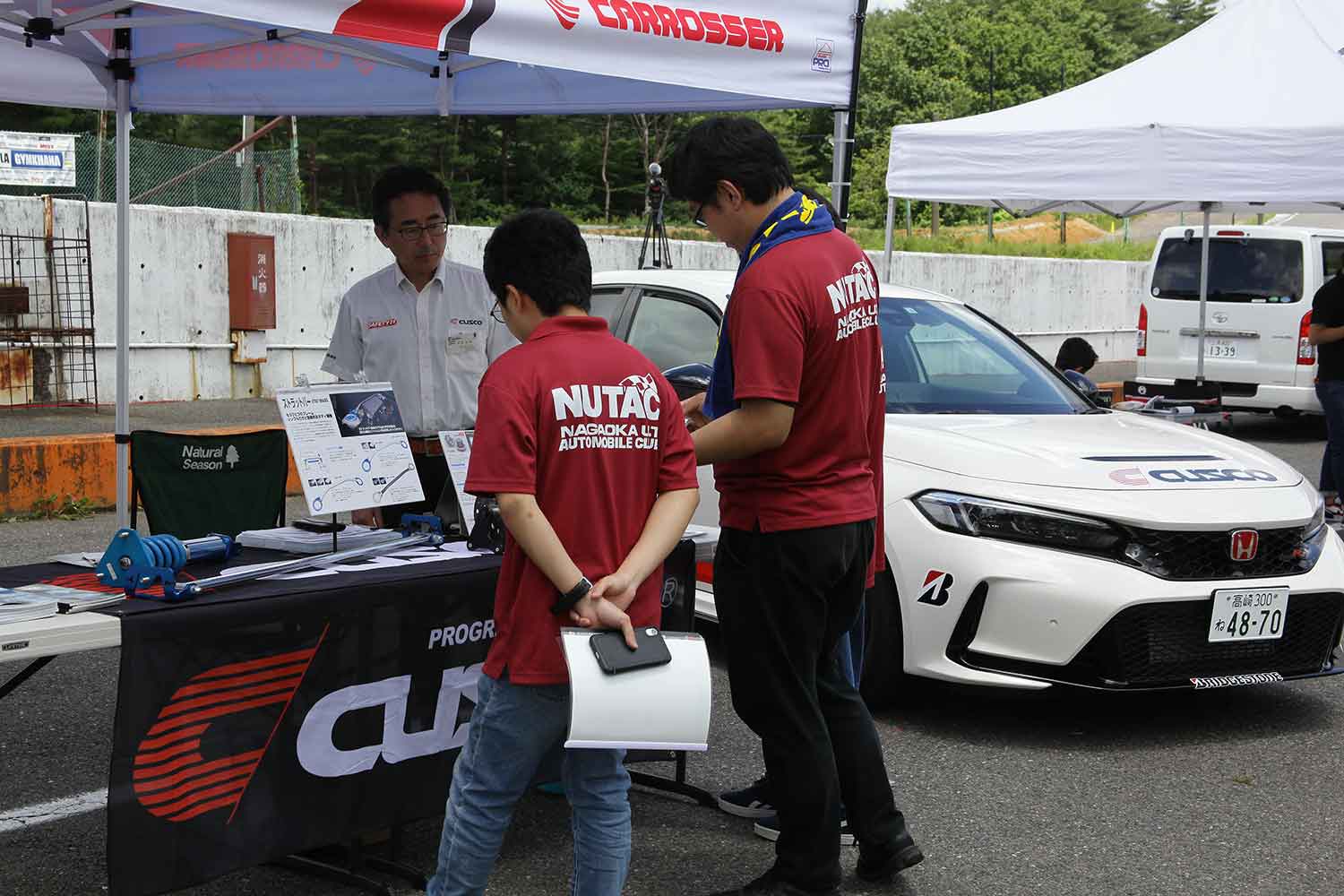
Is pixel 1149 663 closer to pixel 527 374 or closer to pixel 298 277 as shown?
pixel 527 374

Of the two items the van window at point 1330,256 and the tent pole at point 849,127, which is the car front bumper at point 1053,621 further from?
the van window at point 1330,256

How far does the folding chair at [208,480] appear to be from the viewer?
4328 millimetres

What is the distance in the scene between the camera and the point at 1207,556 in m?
4.55

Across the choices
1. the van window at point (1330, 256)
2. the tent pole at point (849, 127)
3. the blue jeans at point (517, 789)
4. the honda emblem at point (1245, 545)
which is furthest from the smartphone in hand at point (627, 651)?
the van window at point (1330, 256)

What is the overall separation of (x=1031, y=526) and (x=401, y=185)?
225 cm

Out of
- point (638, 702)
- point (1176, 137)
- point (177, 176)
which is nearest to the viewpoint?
point (638, 702)

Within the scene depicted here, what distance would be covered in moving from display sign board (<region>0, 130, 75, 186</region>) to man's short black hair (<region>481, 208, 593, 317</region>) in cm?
1302

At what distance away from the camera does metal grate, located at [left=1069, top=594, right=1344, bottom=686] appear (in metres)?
4.43

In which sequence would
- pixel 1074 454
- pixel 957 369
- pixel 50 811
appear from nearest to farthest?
1. pixel 50 811
2. pixel 1074 454
3. pixel 957 369

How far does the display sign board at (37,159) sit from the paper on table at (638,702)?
44.0ft

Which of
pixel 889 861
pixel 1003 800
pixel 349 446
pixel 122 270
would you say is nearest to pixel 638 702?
pixel 889 861

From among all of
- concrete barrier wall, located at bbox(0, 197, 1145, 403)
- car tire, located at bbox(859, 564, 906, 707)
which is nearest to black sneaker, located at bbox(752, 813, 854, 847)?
car tire, located at bbox(859, 564, 906, 707)

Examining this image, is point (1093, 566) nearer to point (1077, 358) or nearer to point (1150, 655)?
point (1150, 655)

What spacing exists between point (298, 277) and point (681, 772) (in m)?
10.8
